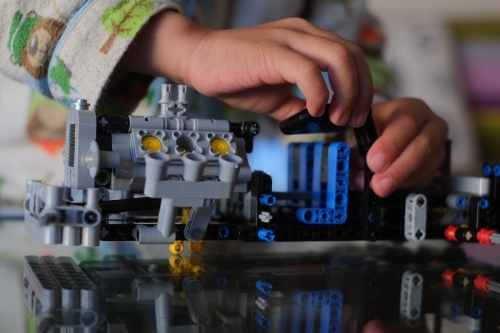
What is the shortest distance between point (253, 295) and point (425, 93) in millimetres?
1242

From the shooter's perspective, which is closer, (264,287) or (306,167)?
(264,287)

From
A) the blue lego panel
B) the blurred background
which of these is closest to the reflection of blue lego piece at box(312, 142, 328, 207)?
the blue lego panel

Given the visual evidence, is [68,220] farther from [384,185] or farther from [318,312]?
[384,185]

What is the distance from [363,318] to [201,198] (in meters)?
0.19

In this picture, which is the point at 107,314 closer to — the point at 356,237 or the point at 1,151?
the point at 356,237

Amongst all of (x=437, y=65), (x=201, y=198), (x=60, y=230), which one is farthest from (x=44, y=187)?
(x=437, y=65)

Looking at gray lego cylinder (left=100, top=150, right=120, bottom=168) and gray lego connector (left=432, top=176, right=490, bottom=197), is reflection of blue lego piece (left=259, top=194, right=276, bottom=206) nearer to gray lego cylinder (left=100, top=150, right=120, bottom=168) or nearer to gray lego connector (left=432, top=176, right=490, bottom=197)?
gray lego cylinder (left=100, top=150, right=120, bottom=168)

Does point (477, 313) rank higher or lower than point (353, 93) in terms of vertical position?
lower

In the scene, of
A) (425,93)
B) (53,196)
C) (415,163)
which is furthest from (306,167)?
(425,93)

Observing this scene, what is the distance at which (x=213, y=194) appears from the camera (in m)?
0.58

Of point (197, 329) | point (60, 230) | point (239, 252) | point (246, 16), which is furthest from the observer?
point (246, 16)

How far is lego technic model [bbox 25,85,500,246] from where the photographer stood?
0.57 meters

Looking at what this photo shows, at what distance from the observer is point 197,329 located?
0.45 m

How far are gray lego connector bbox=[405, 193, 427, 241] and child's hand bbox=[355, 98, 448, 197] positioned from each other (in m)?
0.03
